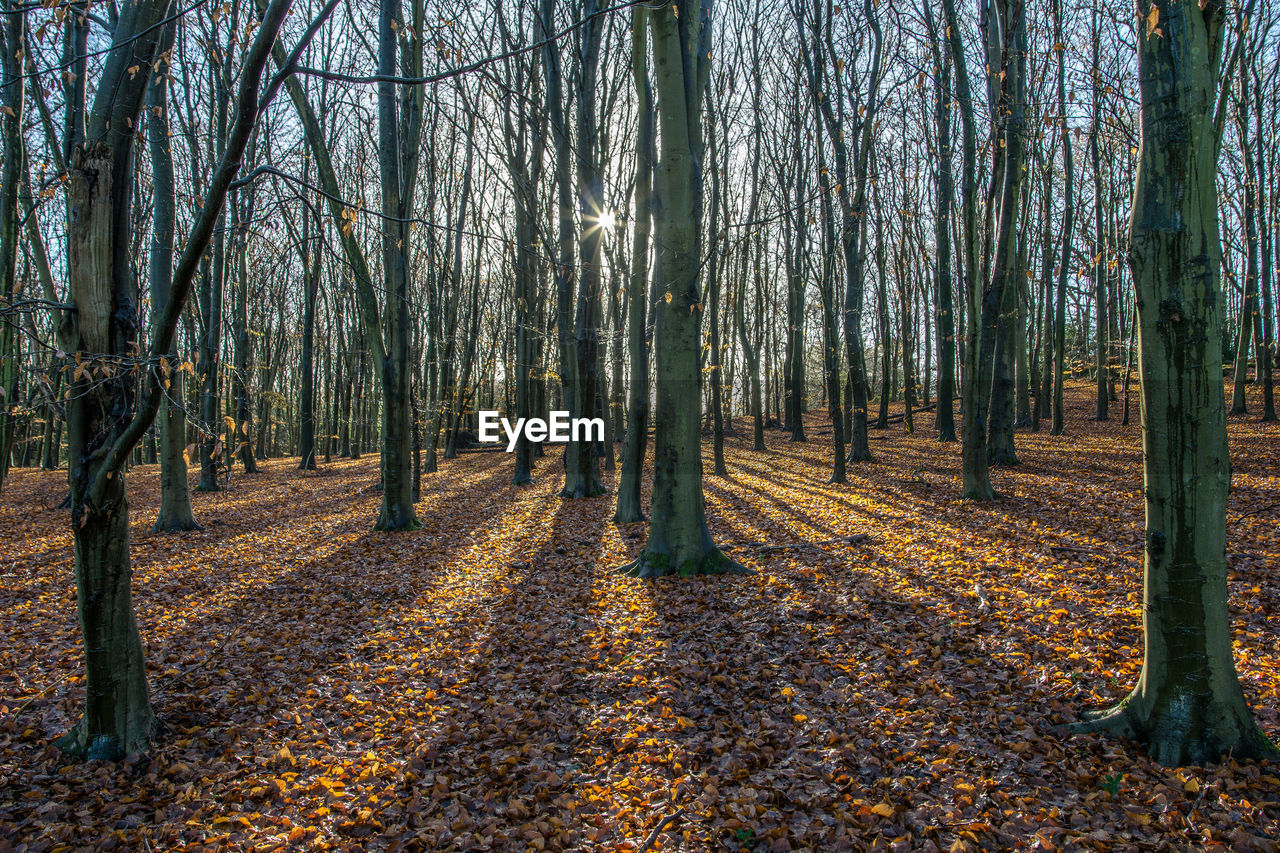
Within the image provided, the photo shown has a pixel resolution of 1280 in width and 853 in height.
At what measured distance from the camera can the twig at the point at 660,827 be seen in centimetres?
285

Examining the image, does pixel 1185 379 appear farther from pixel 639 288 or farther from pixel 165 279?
pixel 165 279

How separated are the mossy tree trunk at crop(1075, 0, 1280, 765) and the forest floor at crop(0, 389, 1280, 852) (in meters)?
0.29

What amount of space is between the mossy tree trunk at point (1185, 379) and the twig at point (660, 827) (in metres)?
2.38

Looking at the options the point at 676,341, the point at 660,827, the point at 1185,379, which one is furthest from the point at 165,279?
the point at 1185,379

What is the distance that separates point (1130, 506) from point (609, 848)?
8341 mm

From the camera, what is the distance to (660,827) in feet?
9.68

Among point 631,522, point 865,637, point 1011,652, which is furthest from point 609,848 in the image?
point 631,522

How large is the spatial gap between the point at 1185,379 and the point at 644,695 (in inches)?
140

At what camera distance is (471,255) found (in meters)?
25.3

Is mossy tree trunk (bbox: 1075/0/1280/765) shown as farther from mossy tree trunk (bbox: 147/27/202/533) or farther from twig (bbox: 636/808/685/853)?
mossy tree trunk (bbox: 147/27/202/533)

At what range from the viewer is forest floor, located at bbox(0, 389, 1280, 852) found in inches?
115

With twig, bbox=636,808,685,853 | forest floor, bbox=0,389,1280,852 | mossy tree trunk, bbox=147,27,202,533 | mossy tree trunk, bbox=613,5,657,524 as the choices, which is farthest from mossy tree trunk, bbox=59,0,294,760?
mossy tree trunk, bbox=613,5,657,524

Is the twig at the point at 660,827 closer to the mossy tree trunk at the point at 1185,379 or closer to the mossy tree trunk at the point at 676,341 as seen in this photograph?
the mossy tree trunk at the point at 1185,379

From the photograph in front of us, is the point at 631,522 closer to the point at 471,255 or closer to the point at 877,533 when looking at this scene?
the point at 877,533
